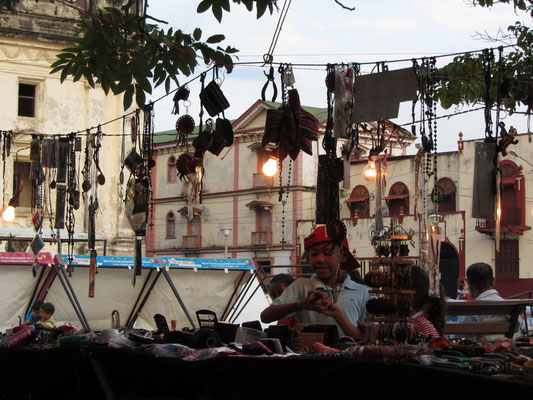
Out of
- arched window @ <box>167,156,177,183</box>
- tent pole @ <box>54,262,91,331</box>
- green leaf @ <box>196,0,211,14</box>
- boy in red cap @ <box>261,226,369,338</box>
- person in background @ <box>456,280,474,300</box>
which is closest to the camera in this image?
boy in red cap @ <box>261,226,369,338</box>

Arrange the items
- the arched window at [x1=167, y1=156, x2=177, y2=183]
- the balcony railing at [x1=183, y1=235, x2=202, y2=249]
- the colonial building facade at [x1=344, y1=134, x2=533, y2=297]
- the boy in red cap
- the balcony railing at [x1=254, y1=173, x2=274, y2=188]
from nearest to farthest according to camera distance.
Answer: the boy in red cap → the colonial building facade at [x1=344, y1=134, x2=533, y2=297] → the balcony railing at [x1=254, y1=173, x2=274, y2=188] → the arched window at [x1=167, y1=156, x2=177, y2=183] → the balcony railing at [x1=183, y1=235, x2=202, y2=249]

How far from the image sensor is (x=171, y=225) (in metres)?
45.7

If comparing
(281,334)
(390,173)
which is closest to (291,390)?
(281,334)

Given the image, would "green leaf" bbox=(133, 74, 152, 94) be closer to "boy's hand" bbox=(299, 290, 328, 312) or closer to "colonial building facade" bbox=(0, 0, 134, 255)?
"boy's hand" bbox=(299, 290, 328, 312)

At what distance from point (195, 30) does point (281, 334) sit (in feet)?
9.11

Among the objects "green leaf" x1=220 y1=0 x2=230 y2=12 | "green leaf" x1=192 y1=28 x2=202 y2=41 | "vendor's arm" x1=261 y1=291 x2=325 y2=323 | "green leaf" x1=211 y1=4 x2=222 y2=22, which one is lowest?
"vendor's arm" x1=261 y1=291 x2=325 y2=323

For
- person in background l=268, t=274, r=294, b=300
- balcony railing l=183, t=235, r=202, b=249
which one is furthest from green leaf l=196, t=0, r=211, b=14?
balcony railing l=183, t=235, r=202, b=249

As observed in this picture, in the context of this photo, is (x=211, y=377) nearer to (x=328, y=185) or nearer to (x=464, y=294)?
(x=328, y=185)

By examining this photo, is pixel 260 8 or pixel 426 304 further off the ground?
pixel 260 8

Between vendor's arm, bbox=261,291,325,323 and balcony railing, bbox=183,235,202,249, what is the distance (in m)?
39.9

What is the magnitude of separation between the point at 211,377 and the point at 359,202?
111 ft

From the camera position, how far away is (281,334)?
4.12m

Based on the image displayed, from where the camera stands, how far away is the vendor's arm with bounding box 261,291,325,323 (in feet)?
14.2

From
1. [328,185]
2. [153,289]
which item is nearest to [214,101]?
[328,185]
